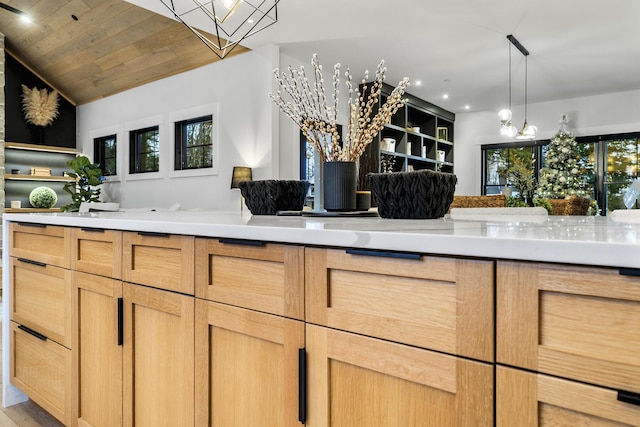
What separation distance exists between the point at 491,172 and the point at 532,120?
3.77ft

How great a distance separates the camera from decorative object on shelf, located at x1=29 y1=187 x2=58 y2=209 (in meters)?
7.29

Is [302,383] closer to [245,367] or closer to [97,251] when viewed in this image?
[245,367]

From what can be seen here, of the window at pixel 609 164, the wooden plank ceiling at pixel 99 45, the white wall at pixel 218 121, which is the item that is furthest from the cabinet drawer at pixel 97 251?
the window at pixel 609 164

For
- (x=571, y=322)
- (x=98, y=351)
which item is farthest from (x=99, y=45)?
(x=571, y=322)

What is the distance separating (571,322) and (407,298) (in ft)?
0.88

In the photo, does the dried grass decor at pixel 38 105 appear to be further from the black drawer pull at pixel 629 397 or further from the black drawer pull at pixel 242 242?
the black drawer pull at pixel 629 397

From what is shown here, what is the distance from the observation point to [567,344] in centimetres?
65

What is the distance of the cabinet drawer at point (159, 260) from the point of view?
1.24 meters

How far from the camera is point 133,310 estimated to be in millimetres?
1421

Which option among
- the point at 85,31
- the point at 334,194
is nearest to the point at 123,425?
the point at 334,194

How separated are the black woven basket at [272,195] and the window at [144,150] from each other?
203 inches

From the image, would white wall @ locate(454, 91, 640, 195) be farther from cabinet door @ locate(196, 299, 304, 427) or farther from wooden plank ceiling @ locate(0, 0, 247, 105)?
cabinet door @ locate(196, 299, 304, 427)

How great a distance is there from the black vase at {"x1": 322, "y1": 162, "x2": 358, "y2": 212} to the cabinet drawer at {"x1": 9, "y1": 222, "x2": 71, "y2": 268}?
3.29ft

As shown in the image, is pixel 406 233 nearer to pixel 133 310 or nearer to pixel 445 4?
pixel 133 310
